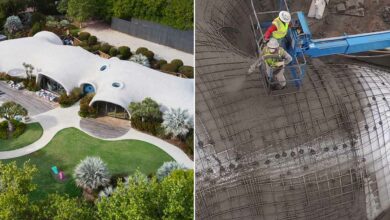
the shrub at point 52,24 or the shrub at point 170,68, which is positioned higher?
the shrub at point 52,24

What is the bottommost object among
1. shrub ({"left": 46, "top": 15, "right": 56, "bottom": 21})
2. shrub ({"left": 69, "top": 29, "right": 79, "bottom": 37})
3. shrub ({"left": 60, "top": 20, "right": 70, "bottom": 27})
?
shrub ({"left": 69, "top": 29, "right": 79, "bottom": 37})

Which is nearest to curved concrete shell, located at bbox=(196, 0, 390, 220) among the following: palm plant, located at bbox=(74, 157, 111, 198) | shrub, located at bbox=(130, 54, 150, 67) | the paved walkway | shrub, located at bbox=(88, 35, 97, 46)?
palm plant, located at bbox=(74, 157, 111, 198)

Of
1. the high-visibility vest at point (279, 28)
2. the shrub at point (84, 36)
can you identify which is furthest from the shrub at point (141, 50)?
the high-visibility vest at point (279, 28)

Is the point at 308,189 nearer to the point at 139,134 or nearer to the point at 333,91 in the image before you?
the point at 333,91

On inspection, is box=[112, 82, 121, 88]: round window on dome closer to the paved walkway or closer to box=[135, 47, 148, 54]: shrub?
box=[135, 47, 148, 54]: shrub

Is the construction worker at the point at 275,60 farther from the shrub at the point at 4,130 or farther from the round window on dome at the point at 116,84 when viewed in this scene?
the shrub at the point at 4,130

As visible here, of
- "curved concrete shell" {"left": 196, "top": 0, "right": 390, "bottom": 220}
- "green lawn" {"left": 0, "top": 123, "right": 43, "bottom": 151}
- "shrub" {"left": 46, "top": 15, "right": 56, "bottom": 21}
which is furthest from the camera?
"shrub" {"left": 46, "top": 15, "right": 56, "bottom": 21}

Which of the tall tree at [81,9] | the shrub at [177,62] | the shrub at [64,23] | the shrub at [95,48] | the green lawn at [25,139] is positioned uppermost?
the tall tree at [81,9]

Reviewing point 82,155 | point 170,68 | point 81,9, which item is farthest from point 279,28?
point 81,9
